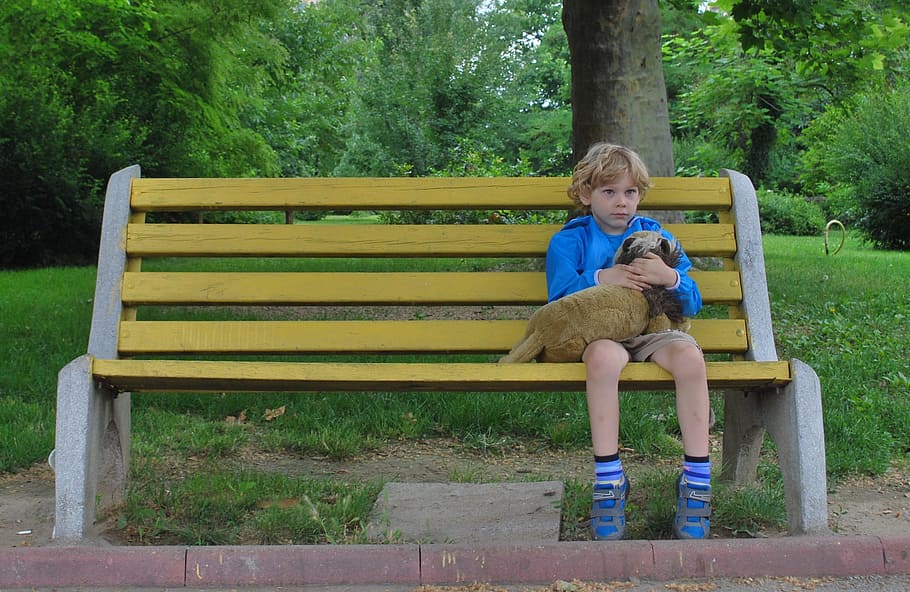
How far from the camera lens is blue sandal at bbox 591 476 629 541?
2.95 metres

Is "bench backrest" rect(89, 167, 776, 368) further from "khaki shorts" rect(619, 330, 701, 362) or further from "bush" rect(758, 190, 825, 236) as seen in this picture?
"bush" rect(758, 190, 825, 236)

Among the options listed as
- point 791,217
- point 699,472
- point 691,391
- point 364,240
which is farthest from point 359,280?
point 791,217

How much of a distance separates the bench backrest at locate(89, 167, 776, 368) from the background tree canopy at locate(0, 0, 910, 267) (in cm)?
373

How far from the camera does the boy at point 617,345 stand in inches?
116

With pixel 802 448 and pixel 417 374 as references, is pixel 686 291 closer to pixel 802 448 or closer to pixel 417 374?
pixel 802 448

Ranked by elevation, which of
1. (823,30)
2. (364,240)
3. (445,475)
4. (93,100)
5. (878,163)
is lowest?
(445,475)

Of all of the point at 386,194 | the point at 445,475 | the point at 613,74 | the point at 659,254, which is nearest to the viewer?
the point at 659,254

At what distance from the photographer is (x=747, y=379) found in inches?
116

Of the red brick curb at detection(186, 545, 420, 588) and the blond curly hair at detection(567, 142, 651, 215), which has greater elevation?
the blond curly hair at detection(567, 142, 651, 215)

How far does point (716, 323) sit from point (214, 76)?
1192cm

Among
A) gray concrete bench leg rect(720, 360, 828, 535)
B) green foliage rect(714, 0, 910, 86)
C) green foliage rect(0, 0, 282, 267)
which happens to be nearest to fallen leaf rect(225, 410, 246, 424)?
gray concrete bench leg rect(720, 360, 828, 535)

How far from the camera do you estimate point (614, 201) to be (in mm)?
3363

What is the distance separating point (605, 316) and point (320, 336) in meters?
1.04

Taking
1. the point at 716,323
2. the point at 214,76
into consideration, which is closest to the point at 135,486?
the point at 716,323
